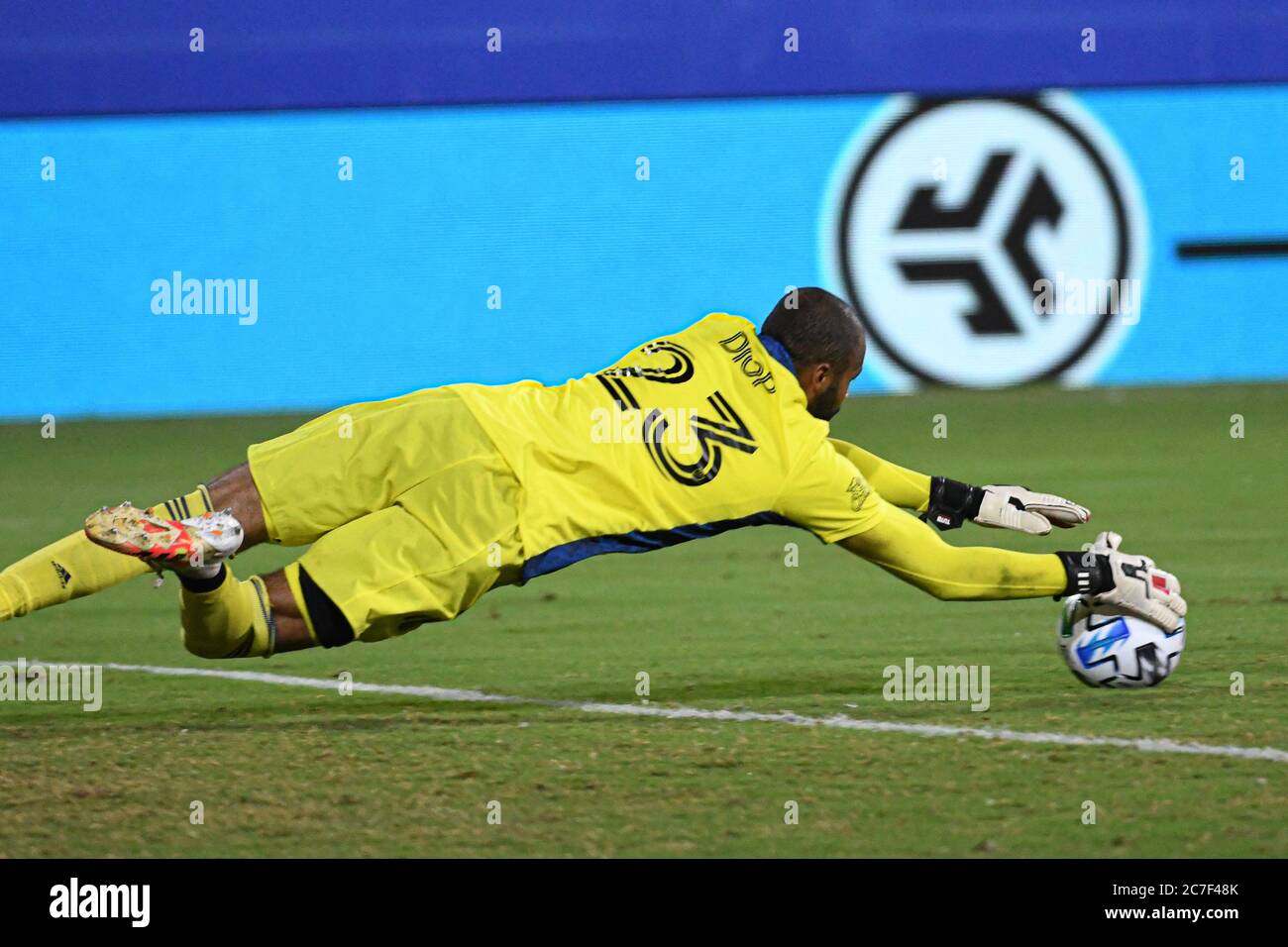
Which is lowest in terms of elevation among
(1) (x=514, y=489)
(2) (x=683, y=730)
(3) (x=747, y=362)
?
(2) (x=683, y=730)

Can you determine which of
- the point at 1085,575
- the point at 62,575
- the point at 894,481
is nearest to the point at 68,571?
the point at 62,575

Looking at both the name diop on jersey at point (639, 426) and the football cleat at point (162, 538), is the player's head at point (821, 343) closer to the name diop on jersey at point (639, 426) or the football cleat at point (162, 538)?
the name diop on jersey at point (639, 426)

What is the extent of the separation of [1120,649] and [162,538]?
3.19m

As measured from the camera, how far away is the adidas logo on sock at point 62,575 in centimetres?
592

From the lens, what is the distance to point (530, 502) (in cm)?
582

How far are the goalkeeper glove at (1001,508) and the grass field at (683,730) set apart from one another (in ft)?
1.95

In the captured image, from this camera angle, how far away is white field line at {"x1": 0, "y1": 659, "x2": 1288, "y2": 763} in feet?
19.0

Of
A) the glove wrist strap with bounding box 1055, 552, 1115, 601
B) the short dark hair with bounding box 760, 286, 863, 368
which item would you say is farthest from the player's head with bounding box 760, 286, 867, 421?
the glove wrist strap with bounding box 1055, 552, 1115, 601

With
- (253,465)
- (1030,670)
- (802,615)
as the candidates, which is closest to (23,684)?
(253,465)

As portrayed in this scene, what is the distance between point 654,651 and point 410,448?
206 centimetres

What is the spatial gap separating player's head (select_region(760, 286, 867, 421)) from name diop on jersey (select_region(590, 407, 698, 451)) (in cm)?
42

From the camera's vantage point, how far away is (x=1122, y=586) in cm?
635

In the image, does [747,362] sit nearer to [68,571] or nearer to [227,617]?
[227,617]

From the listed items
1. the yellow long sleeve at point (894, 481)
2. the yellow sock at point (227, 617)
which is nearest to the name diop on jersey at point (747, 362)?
the yellow long sleeve at point (894, 481)
